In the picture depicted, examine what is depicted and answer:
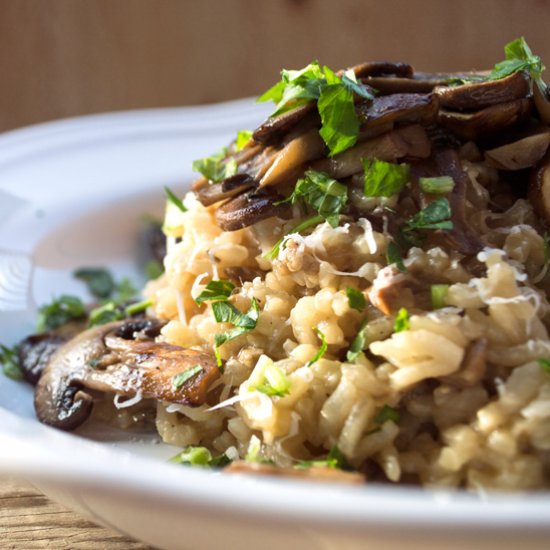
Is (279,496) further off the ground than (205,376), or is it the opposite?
(205,376)

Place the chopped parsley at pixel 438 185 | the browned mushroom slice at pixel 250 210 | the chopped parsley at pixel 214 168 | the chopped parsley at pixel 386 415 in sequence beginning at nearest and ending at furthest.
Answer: the chopped parsley at pixel 386 415 → the chopped parsley at pixel 438 185 → the browned mushroom slice at pixel 250 210 → the chopped parsley at pixel 214 168

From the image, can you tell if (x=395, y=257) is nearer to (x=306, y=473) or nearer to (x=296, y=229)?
(x=296, y=229)

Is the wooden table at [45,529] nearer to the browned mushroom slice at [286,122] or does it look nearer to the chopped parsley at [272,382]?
the chopped parsley at [272,382]

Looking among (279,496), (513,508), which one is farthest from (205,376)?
(513,508)

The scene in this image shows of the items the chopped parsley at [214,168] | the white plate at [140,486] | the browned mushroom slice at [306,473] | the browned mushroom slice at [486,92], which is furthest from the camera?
the chopped parsley at [214,168]

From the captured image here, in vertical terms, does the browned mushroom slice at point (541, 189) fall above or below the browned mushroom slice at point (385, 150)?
below

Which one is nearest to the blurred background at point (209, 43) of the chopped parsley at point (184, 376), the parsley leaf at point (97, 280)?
the parsley leaf at point (97, 280)

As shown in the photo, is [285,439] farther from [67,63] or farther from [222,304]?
[67,63]

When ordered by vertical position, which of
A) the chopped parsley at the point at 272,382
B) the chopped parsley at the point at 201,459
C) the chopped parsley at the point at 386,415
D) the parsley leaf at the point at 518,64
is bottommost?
the chopped parsley at the point at 201,459
